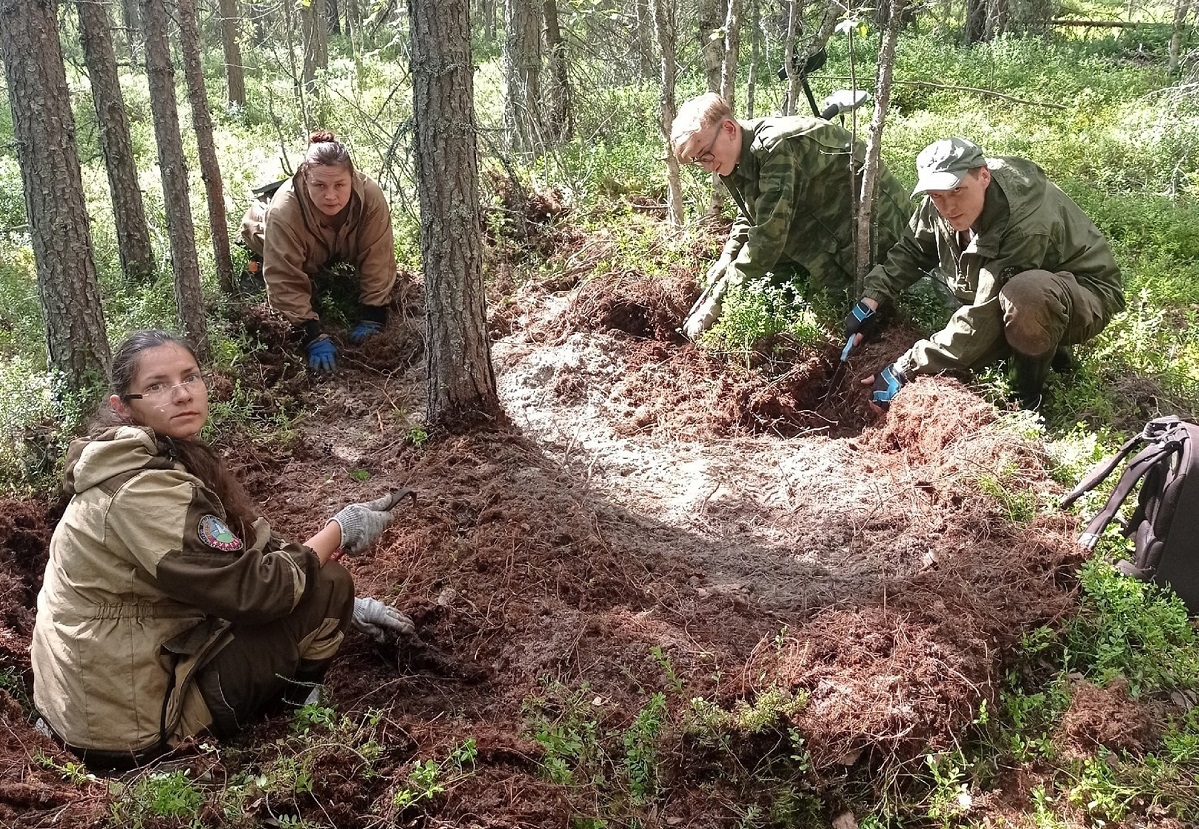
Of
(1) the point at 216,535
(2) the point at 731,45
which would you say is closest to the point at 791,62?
Result: (2) the point at 731,45

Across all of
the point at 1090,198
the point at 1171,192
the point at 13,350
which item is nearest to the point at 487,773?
the point at 13,350

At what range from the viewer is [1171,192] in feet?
23.4

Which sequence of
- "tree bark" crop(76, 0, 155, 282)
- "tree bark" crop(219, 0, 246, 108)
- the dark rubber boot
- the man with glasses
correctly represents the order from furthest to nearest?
1. "tree bark" crop(219, 0, 246, 108)
2. "tree bark" crop(76, 0, 155, 282)
3. the man with glasses
4. the dark rubber boot

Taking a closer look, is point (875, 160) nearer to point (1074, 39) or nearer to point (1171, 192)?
point (1171, 192)

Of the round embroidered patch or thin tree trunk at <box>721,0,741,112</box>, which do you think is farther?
thin tree trunk at <box>721,0,741,112</box>

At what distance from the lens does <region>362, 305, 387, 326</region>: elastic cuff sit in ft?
20.9

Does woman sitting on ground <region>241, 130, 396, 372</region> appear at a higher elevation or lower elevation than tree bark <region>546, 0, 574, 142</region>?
lower

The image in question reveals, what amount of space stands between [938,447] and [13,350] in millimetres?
6159

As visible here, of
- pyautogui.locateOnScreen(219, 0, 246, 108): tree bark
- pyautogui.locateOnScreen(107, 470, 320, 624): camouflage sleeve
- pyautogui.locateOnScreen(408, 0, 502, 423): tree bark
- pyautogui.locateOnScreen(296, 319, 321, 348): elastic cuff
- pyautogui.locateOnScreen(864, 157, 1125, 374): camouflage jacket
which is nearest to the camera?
pyautogui.locateOnScreen(107, 470, 320, 624): camouflage sleeve

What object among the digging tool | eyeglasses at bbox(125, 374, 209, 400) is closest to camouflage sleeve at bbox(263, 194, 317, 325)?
eyeglasses at bbox(125, 374, 209, 400)

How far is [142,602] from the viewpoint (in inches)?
104

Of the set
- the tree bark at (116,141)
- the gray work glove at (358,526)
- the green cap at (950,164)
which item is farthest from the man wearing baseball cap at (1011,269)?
the tree bark at (116,141)

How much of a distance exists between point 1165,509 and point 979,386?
1.43m

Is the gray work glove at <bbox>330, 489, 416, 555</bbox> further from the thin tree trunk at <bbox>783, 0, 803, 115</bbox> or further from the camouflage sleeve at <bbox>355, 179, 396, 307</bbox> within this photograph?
the thin tree trunk at <bbox>783, 0, 803, 115</bbox>
